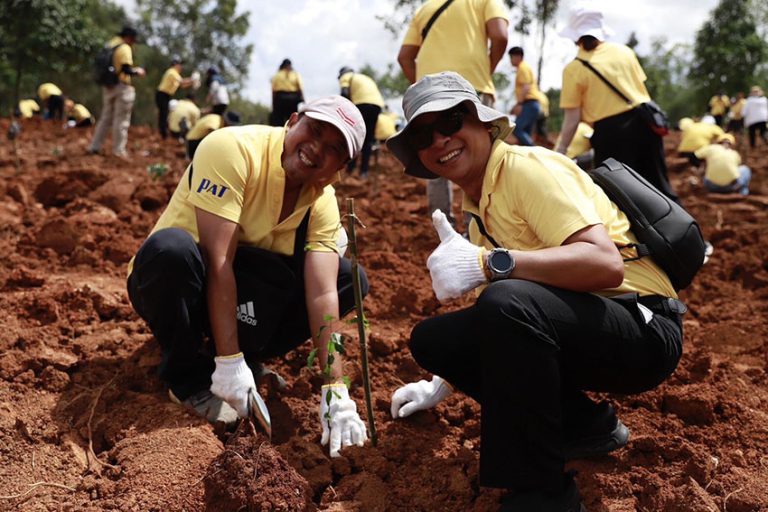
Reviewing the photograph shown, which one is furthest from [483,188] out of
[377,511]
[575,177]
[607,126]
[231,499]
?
[607,126]

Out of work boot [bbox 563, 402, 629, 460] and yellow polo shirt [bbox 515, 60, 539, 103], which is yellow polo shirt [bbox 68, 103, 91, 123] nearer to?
yellow polo shirt [bbox 515, 60, 539, 103]

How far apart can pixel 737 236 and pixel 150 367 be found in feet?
13.4

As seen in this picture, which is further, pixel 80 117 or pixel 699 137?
pixel 80 117

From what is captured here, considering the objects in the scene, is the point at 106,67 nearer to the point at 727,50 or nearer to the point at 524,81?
the point at 524,81

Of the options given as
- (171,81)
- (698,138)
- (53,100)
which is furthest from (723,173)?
(53,100)

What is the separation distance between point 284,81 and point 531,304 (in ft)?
22.1

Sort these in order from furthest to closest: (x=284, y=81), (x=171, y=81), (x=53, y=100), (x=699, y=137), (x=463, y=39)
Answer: (x=53, y=100) → (x=171, y=81) → (x=699, y=137) → (x=284, y=81) → (x=463, y=39)

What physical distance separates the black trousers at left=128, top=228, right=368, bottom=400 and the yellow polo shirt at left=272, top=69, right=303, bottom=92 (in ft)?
19.1

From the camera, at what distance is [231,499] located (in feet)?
5.13

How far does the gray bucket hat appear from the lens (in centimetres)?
165

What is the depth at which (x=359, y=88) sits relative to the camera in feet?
20.8

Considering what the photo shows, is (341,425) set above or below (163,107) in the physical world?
above

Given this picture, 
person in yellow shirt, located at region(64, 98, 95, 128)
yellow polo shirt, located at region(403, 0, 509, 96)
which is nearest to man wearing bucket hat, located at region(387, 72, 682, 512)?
yellow polo shirt, located at region(403, 0, 509, 96)

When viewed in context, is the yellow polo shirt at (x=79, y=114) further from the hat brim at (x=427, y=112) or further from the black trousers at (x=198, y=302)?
the hat brim at (x=427, y=112)
